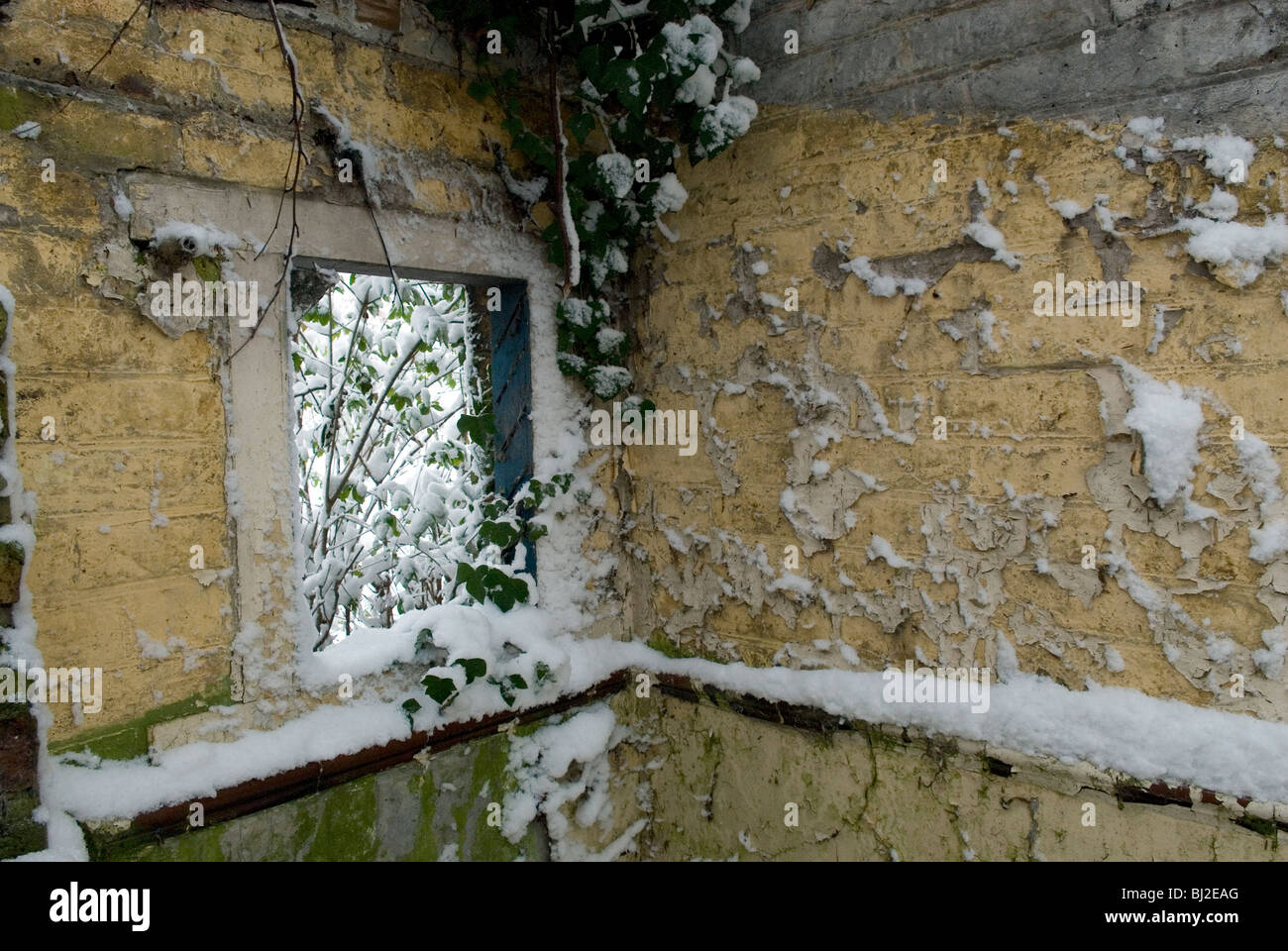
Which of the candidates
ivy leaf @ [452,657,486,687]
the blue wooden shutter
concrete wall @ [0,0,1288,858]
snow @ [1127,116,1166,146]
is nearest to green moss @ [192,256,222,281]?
concrete wall @ [0,0,1288,858]

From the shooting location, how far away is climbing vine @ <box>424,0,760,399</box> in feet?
7.49

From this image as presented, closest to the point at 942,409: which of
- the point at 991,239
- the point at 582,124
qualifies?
the point at 991,239

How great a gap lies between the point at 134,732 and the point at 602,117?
2080mm

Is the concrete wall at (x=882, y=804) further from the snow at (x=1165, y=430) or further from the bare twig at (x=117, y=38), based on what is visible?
the bare twig at (x=117, y=38)

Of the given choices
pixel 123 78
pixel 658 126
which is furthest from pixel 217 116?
pixel 658 126

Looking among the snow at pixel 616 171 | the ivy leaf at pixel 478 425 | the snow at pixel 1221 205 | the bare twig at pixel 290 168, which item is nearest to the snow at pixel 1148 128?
the snow at pixel 1221 205

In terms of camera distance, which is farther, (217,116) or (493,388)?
(493,388)

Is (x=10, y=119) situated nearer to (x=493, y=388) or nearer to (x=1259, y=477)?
(x=493, y=388)

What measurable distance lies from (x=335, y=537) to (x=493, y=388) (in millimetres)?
1572

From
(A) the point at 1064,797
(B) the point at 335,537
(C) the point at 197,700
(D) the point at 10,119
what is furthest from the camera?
(B) the point at 335,537

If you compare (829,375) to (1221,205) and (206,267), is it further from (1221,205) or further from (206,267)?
(206,267)

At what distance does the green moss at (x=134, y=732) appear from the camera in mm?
1741

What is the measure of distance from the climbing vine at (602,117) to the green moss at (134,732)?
1353mm
